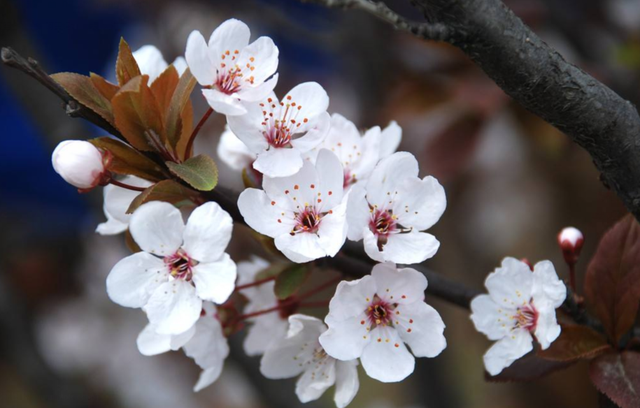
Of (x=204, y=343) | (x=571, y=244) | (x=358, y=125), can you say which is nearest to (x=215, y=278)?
(x=204, y=343)

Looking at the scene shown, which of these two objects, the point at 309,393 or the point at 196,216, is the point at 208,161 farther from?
the point at 309,393

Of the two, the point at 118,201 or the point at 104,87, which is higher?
the point at 104,87

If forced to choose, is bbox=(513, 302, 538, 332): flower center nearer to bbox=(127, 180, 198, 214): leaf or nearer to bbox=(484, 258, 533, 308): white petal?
bbox=(484, 258, 533, 308): white petal

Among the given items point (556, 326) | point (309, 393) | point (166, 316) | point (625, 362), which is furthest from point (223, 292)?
point (625, 362)

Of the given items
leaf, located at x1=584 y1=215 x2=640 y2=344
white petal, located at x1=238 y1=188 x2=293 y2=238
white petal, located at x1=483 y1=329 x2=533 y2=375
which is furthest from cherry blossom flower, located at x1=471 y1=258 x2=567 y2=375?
white petal, located at x1=238 y1=188 x2=293 y2=238

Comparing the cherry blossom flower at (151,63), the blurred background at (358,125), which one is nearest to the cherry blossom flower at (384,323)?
the cherry blossom flower at (151,63)

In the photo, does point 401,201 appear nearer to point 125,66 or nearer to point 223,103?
point 223,103
